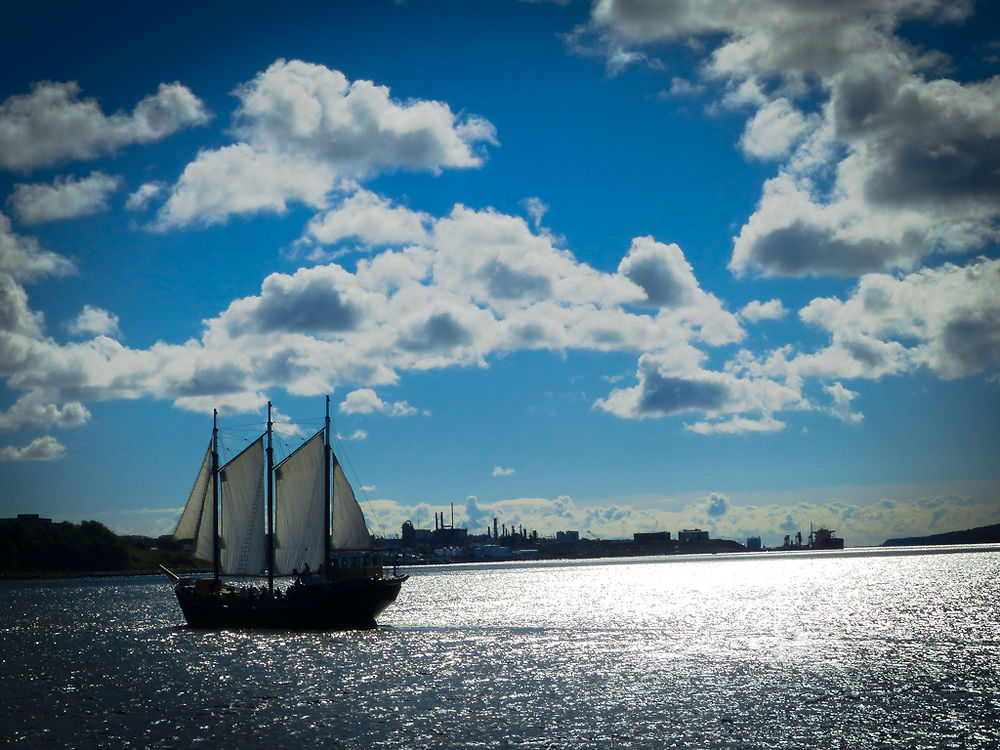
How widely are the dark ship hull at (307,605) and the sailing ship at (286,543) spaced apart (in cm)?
9

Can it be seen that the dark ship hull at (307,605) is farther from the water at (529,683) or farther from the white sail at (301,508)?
the white sail at (301,508)

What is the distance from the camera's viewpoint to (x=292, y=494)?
85688mm

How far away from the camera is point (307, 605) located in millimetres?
82375

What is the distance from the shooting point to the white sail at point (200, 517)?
3361 inches

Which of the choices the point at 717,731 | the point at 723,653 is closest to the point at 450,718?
the point at 717,731

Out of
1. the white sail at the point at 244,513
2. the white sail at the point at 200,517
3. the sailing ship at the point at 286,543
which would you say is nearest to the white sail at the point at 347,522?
the sailing ship at the point at 286,543

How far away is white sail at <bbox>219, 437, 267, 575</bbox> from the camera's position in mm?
88062

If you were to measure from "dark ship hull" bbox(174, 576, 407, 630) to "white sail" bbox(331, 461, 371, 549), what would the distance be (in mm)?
3197

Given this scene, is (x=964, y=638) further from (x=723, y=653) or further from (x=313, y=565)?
(x=313, y=565)

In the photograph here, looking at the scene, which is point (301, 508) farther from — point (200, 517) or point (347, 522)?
point (200, 517)

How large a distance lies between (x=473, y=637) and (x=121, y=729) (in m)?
42.7

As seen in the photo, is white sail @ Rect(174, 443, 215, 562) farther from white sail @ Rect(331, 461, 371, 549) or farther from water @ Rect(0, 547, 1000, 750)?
white sail @ Rect(331, 461, 371, 549)

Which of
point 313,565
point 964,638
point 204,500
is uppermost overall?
point 204,500

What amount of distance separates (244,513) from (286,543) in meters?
6.57
